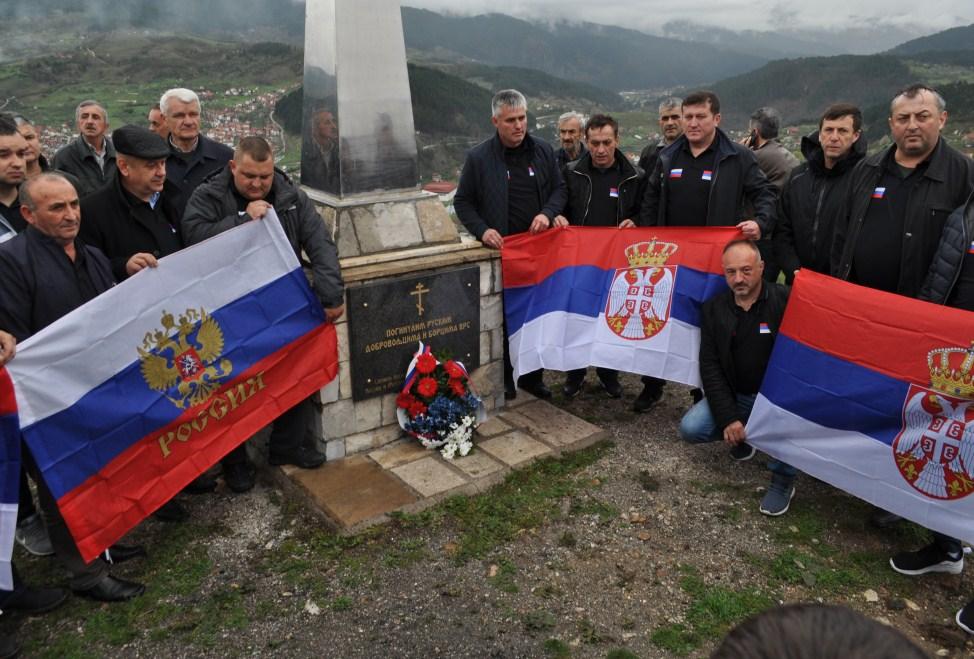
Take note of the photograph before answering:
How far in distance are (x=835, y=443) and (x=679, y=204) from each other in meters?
2.33

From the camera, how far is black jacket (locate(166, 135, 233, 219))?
5766mm

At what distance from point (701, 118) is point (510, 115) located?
1.56 metres

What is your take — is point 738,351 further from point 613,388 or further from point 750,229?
point 613,388

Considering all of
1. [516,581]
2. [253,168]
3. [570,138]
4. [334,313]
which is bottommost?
[516,581]

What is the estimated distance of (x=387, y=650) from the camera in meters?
3.61

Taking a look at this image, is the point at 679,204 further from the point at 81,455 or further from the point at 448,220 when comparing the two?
the point at 81,455

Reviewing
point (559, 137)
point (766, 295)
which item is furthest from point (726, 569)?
point (559, 137)

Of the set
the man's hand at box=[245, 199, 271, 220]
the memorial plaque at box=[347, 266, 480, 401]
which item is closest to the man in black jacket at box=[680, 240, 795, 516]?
the memorial plaque at box=[347, 266, 480, 401]

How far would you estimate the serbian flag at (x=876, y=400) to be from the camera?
405cm

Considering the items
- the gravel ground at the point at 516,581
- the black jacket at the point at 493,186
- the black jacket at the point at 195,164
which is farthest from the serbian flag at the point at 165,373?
the black jacket at the point at 493,186

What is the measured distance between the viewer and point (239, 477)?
5184 mm

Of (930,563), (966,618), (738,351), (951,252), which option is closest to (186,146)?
(738,351)

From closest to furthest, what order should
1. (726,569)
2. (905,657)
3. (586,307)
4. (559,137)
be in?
(905,657) < (726,569) < (586,307) < (559,137)

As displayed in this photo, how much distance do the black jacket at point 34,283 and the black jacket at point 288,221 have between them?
0.81 metres
